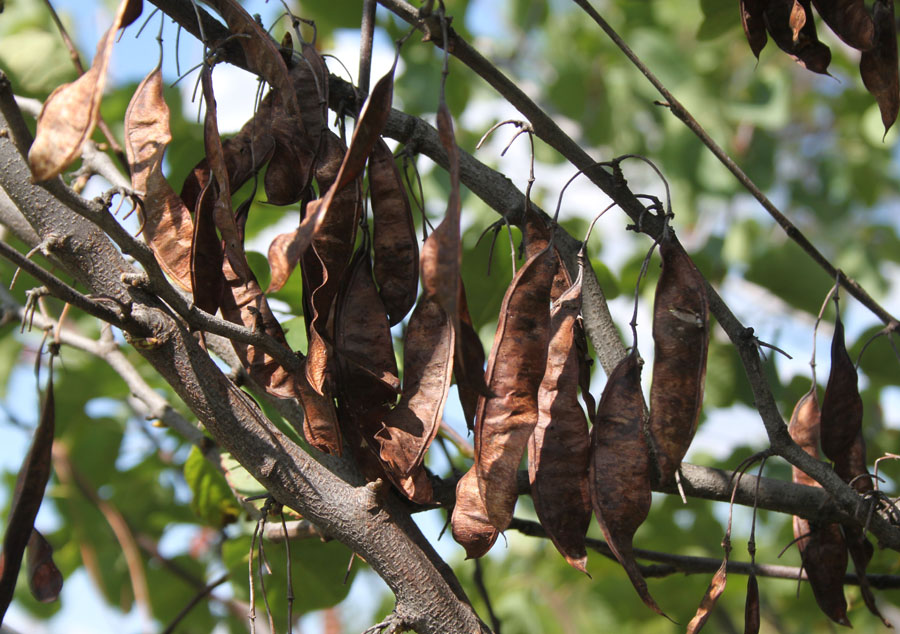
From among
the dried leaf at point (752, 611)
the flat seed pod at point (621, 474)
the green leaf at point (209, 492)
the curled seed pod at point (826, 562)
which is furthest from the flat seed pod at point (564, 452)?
the green leaf at point (209, 492)

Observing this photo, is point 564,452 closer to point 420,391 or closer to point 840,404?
point 420,391

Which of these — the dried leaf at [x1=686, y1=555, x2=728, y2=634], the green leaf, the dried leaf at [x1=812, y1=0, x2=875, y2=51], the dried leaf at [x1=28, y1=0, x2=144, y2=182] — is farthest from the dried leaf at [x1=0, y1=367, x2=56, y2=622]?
the dried leaf at [x1=812, y1=0, x2=875, y2=51]

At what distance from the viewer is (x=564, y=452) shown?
0.93 metres

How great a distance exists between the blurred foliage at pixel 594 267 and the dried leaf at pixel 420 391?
1.30 feet

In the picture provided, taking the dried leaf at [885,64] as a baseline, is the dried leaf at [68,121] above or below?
below

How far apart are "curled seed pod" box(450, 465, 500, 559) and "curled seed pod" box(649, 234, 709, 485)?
0.20 meters

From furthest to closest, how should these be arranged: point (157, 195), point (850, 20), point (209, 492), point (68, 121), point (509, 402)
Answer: point (209, 492), point (850, 20), point (157, 195), point (509, 402), point (68, 121)

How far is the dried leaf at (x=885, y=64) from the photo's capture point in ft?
3.78

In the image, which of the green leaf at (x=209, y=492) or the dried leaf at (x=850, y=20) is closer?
the dried leaf at (x=850, y=20)

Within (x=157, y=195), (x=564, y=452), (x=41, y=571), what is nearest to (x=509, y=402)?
(x=564, y=452)

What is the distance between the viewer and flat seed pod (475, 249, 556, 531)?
865 millimetres

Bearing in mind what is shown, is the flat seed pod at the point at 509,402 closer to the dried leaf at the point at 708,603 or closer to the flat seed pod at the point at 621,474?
the flat seed pod at the point at 621,474

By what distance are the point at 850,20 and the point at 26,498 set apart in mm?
1217

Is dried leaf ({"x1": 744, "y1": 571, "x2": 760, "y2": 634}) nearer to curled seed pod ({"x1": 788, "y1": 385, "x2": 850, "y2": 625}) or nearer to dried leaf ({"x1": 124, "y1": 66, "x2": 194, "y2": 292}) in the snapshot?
curled seed pod ({"x1": 788, "y1": 385, "x2": 850, "y2": 625})
